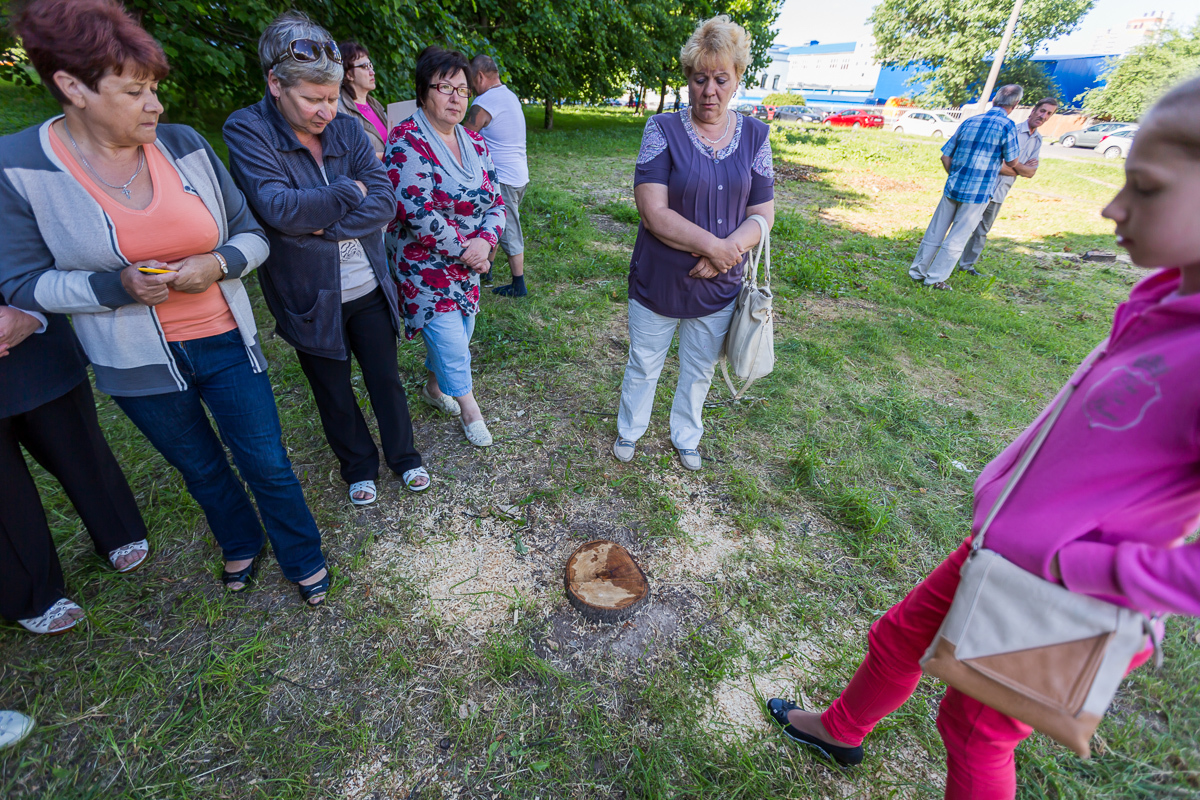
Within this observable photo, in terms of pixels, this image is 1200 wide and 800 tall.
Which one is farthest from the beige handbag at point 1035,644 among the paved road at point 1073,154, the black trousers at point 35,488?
the paved road at point 1073,154

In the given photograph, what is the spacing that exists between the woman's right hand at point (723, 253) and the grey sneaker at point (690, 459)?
1.15m

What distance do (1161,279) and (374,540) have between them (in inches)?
110

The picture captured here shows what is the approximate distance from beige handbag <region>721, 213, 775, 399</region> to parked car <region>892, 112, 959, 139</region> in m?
30.7

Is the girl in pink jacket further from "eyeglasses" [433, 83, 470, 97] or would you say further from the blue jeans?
"eyeglasses" [433, 83, 470, 97]

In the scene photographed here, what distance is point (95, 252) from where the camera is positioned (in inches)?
60.2

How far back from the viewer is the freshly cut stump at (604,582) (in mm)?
2256

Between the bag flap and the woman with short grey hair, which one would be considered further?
the woman with short grey hair

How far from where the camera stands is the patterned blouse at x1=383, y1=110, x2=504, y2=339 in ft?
8.43

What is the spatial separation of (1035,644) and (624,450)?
2249mm

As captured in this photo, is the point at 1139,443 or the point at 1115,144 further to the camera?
the point at 1115,144

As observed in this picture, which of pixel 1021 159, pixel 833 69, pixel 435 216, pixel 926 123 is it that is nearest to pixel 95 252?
pixel 435 216

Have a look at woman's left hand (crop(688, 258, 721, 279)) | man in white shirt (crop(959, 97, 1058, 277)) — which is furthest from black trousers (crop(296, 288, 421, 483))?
man in white shirt (crop(959, 97, 1058, 277))

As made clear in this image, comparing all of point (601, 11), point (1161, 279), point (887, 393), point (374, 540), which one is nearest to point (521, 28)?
point (601, 11)

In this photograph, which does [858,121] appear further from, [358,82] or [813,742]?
[813,742]
